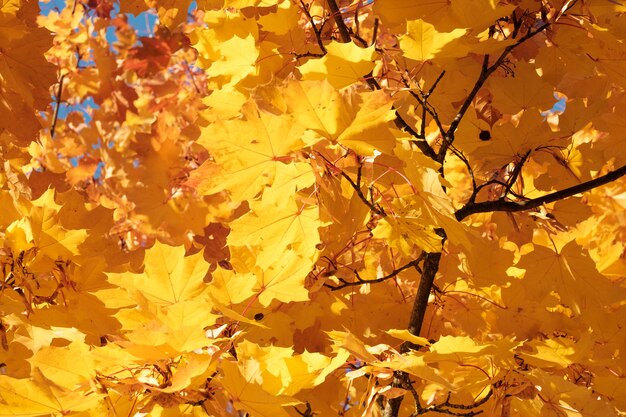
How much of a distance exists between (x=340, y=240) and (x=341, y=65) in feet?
1.43

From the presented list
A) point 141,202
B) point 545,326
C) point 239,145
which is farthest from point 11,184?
point 545,326

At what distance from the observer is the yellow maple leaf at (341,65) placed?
4.08 feet

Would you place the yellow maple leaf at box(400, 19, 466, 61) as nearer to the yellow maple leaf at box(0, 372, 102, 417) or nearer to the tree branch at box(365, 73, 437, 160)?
the tree branch at box(365, 73, 437, 160)

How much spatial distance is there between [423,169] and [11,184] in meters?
1.19

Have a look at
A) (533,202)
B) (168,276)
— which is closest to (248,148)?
(168,276)

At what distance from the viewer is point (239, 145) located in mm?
1183

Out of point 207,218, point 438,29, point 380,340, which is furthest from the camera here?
point 207,218

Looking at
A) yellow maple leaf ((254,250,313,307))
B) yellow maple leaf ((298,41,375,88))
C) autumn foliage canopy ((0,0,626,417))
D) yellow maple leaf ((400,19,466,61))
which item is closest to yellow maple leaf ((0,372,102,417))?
autumn foliage canopy ((0,0,626,417))

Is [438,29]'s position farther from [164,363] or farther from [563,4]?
[164,363]

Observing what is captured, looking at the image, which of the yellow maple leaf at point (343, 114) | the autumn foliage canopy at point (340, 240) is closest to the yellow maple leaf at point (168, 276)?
the autumn foliage canopy at point (340, 240)

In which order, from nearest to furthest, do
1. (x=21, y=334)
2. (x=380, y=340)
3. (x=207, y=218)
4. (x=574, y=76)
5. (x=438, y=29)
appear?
(x=21, y=334) → (x=438, y=29) → (x=380, y=340) → (x=574, y=76) → (x=207, y=218)

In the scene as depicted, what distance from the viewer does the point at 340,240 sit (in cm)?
154

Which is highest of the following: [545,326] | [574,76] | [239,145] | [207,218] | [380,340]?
[239,145]

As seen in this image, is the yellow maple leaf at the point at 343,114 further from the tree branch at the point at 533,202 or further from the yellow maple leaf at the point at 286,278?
the tree branch at the point at 533,202
